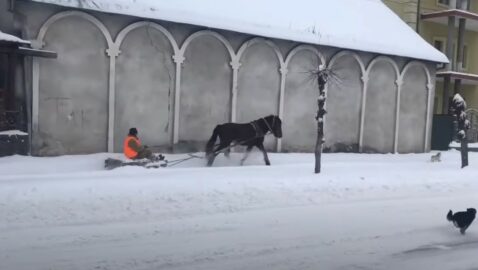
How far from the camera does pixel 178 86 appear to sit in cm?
1493

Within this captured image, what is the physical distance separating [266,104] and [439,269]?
10.7 metres

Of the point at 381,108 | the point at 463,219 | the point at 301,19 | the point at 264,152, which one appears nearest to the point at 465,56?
the point at 381,108

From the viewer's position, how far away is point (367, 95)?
18969 millimetres

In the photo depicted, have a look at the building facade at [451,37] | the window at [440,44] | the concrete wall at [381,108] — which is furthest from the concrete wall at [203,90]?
the window at [440,44]

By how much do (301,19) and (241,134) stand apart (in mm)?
5759

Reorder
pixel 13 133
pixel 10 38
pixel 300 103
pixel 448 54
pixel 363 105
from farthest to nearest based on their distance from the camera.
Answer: pixel 448 54, pixel 363 105, pixel 300 103, pixel 13 133, pixel 10 38

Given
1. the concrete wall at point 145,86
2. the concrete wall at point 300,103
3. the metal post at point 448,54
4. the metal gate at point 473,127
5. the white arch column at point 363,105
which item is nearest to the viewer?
the concrete wall at point 145,86

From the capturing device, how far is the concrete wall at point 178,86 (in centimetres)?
1326

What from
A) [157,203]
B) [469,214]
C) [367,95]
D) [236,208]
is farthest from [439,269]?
[367,95]

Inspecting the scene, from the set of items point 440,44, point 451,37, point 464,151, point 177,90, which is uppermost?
point 451,37

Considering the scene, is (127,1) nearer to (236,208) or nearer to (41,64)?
(41,64)

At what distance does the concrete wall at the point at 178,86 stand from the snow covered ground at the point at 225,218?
1.34m

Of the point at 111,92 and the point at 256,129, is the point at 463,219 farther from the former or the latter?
the point at 111,92

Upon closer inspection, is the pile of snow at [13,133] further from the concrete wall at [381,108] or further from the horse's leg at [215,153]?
the concrete wall at [381,108]
